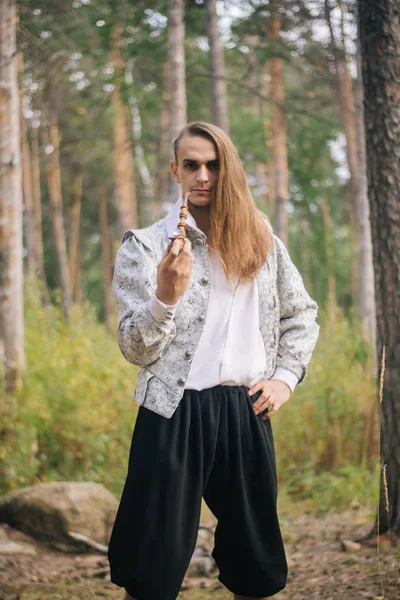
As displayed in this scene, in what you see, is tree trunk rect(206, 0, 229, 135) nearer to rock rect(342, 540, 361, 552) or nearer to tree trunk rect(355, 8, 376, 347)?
tree trunk rect(355, 8, 376, 347)

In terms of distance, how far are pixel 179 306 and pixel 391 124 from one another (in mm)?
1840

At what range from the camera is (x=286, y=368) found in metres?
2.57

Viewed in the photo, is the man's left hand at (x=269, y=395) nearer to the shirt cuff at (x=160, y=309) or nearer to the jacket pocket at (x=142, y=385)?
the jacket pocket at (x=142, y=385)

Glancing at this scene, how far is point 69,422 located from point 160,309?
10.5 ft

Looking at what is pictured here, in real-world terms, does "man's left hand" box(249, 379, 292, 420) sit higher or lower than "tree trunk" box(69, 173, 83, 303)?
lower

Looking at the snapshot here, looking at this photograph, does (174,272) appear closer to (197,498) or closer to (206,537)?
(197,498)

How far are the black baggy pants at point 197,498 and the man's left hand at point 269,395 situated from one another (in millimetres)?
32

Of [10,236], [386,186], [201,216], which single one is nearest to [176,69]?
[10,236]

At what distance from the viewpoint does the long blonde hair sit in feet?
7.98

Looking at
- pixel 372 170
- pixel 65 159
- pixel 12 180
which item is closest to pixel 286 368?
pixel 372 170

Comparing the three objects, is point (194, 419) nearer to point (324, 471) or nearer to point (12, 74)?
point (324, 471)

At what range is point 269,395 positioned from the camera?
245 centimetres

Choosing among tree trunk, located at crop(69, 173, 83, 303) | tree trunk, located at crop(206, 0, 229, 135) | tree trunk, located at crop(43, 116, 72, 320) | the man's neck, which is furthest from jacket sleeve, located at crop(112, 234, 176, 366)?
tree trunk, located at crop(69, 173, 83, 303)

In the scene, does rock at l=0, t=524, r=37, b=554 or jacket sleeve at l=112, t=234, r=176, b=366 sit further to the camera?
rock at l=0, t=524, r=37, b=554
